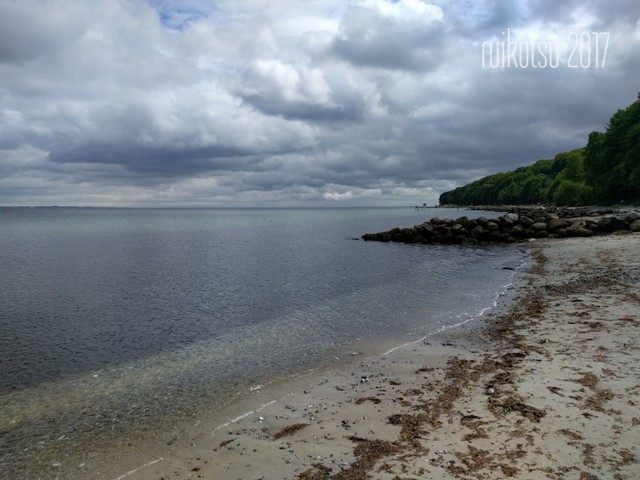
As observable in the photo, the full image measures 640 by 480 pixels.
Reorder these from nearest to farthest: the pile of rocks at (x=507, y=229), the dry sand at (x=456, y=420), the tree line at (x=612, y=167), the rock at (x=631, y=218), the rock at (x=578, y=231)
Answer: the dry sand at (x=456, y=420) → the rock at (x=631, y=218) → the rock at (x=578, y=231) → the pile of rocks at (x=507, y=229) → the tree line at (x=612, y=167)

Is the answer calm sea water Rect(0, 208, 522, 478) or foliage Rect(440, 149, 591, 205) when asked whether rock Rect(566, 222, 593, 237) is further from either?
foliage Rect(440, 149, 591, 205)

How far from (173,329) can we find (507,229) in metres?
46.4

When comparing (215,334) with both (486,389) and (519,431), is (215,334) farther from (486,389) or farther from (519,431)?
(519,431)

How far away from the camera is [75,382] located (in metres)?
11.1

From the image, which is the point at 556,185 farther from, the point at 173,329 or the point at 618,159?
the point at 173,329

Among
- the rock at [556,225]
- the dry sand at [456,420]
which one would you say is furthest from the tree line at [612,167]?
the dry sand at [456,420]

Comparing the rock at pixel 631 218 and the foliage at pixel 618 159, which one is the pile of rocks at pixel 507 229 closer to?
the rock at pixel 631 218

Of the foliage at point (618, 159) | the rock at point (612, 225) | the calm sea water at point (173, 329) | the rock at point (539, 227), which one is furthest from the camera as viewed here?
the foliage at point (618, 159)

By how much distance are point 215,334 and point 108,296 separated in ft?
36.7

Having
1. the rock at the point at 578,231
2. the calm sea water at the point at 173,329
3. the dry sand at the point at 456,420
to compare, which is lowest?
the calm sea water at the point at 173,329

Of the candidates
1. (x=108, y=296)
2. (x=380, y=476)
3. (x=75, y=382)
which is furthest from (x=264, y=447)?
(x=108, y=296)

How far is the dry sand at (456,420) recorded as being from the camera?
607 centimetres

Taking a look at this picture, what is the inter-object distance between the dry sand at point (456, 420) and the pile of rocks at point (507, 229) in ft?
128

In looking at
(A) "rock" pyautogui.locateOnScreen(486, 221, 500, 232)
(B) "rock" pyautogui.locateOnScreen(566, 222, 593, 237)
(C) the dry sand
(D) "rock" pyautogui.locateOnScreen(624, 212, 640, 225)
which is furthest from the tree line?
(C) the dry sand
